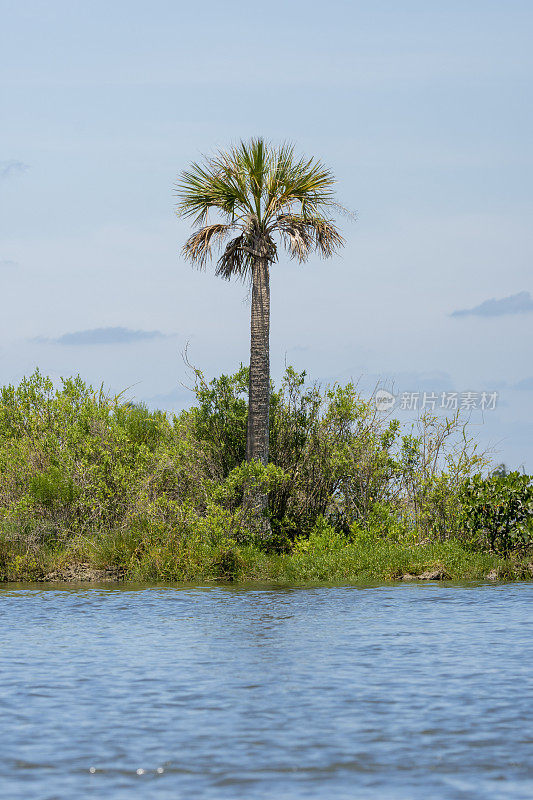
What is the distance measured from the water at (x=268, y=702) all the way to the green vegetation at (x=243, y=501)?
17.7ft

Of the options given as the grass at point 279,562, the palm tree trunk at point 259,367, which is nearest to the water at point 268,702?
the grass at point 279,562

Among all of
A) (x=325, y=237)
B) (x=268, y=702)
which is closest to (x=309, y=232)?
(x=325, y=237)

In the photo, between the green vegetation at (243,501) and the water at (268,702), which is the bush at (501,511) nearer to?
the green vegetation at (243,501)

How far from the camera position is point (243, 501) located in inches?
1051

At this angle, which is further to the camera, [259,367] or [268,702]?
[259,367]

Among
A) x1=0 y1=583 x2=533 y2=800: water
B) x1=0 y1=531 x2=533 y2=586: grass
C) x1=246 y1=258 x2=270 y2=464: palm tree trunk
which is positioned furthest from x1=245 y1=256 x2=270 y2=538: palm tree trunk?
x1=0 y1=583 x2=533 y2=800: water

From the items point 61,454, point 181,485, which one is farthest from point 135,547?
point 61,454

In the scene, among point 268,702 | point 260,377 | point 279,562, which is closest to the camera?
point 268,702

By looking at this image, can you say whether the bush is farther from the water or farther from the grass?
the water

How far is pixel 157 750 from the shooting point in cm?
906

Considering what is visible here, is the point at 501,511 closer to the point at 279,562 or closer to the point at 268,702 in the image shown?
the point at 279,562

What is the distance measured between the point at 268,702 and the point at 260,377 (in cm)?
1789

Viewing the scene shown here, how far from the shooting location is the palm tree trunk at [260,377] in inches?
1087

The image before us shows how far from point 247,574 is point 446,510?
6.40 m
